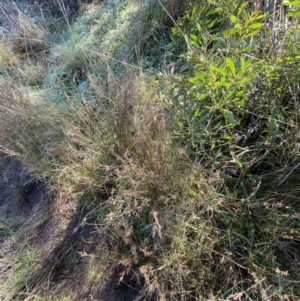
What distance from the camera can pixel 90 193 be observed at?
5.21ft

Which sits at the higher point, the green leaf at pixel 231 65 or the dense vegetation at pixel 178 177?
the green leaf at pixel 231 65

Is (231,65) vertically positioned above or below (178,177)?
above

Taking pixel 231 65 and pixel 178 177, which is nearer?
pixel 231 65

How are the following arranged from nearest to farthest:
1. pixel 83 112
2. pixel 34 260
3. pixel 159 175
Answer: pixel 159 175
pixel 34 260
pixel 83 112

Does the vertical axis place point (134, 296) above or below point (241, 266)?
below

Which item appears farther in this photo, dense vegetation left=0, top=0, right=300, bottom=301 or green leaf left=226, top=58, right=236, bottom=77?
dense vegetation left=0, top=0, right=300, bottom=301

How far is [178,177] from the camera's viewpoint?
1.37 m

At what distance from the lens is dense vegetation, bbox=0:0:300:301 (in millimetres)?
1196

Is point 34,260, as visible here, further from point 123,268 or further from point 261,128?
point 261,128

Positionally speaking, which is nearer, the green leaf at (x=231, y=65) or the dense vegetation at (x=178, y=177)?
the green leaf at (x=231, y=65)

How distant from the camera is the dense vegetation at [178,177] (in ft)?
3.92

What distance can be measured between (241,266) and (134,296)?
0.52 meters

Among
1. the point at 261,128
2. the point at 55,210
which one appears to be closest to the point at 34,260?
the point at 55,210

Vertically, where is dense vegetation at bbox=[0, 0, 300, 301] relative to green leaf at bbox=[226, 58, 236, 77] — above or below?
below
